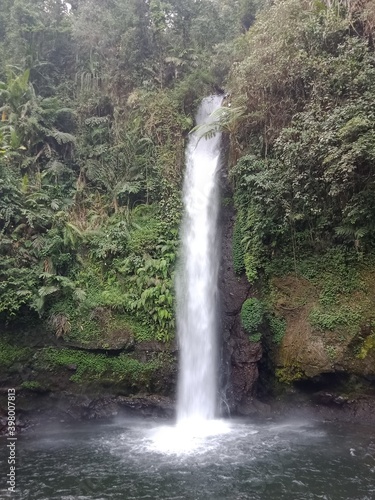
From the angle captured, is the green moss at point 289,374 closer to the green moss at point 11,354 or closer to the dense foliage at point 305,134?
the dense foliage at point 305,134

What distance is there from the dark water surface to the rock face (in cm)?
92

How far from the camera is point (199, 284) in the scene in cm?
1234

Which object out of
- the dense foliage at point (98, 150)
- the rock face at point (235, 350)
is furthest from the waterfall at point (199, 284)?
the dense foliage at point (98, 150)

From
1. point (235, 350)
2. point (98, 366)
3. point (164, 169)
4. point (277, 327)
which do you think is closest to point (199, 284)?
point (235, 350)

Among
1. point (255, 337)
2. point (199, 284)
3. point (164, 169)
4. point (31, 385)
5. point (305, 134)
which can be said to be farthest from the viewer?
point (164, 169)

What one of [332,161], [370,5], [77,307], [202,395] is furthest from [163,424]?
[370,5]

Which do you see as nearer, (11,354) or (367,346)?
(367,346)

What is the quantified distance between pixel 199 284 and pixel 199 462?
213 inches

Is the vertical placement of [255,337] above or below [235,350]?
above

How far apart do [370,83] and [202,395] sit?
9.00 metres

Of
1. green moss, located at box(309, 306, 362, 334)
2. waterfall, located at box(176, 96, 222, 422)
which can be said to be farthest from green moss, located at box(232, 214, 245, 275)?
green moss, located at box(309, 306, 362, 334)

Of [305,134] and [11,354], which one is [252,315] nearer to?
[305,134]

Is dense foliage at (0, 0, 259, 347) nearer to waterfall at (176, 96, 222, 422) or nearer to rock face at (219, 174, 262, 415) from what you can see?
waterfall at (176, 96, 222, 422)

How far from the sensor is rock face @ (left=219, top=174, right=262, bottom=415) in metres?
10.9
